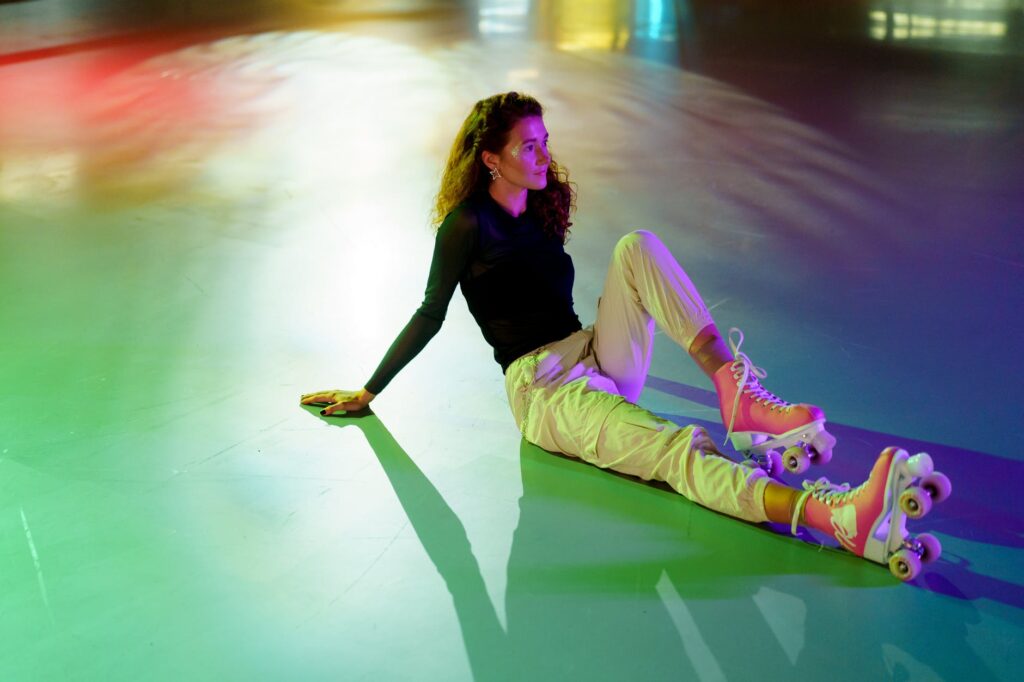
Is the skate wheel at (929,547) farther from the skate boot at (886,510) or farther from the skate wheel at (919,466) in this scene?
the skate wheel at (919,466)

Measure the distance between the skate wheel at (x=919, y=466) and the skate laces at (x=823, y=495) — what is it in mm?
136

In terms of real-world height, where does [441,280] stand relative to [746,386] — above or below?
above

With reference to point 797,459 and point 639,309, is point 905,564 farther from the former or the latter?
point 639,309

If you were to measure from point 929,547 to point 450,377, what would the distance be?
53.7 inches

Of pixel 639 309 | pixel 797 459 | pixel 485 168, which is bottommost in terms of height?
pixel 797 459

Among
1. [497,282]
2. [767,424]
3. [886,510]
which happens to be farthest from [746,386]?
[497,282]

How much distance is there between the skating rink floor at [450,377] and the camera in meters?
1.92

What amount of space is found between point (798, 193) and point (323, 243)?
5.95ft

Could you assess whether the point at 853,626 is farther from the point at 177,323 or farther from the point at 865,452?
the point at 177,323

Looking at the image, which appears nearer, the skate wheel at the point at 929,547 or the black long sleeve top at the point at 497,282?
the skate wheel at the point at 929,547

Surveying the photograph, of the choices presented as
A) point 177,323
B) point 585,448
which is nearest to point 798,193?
point 585,448

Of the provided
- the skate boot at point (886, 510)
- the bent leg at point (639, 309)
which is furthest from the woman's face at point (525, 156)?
the skate boot at point (886, 510)

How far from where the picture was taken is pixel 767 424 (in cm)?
219

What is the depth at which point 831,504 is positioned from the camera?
6.64ft
